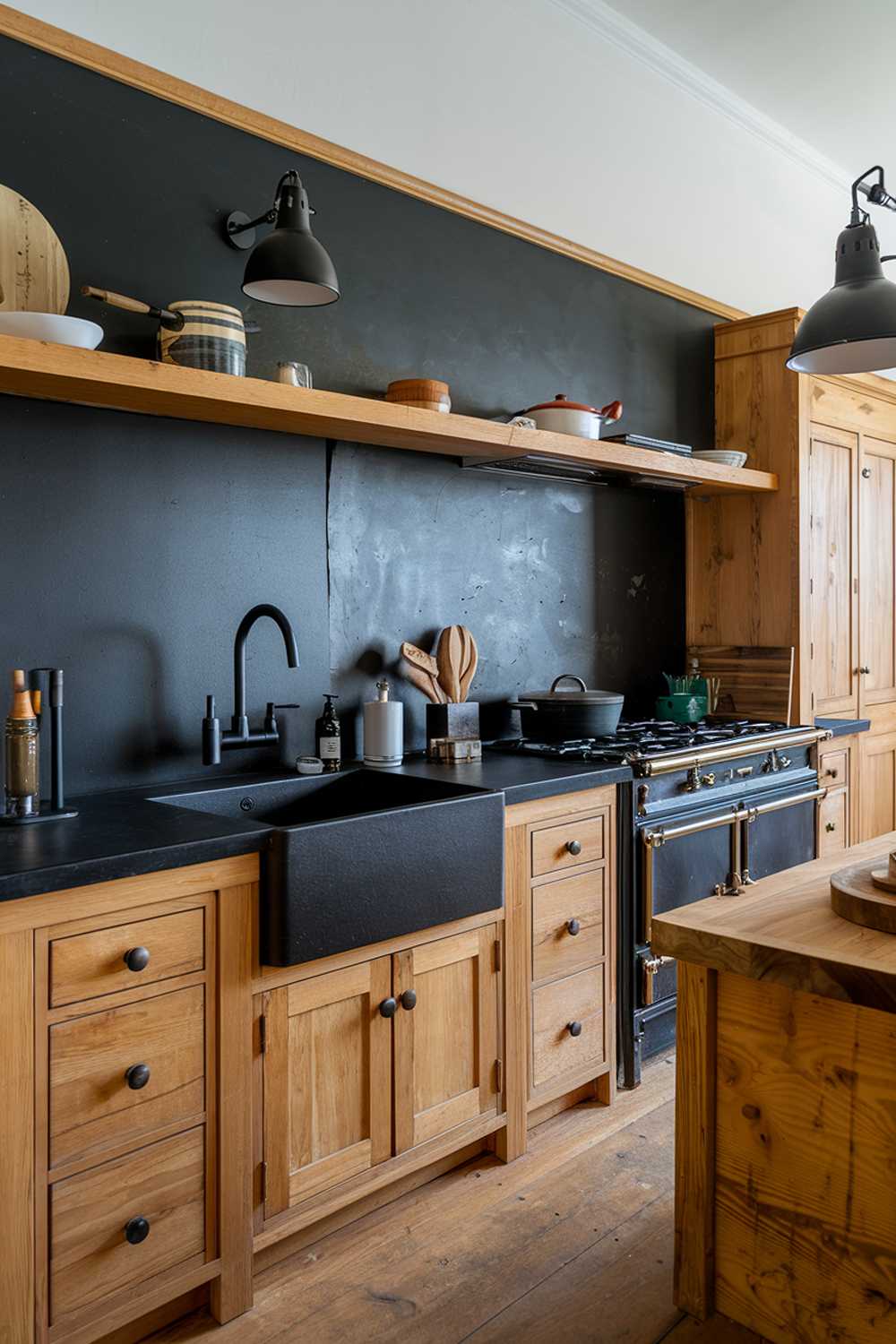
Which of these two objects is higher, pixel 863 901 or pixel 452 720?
pixel 452 720

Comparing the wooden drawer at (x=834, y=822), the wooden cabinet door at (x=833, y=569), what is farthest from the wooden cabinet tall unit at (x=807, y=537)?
the wooden drawer at (x=834, y=822)

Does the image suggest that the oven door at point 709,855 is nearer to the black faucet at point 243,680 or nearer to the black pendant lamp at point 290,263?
the black faucet at point 243,680

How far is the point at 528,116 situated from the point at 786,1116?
3178mm

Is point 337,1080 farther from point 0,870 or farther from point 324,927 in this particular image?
point 0,870

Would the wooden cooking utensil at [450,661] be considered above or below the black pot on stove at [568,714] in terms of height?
above

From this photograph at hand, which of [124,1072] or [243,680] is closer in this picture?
[124,1072]

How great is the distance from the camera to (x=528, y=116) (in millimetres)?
3385

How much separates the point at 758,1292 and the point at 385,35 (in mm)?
3191

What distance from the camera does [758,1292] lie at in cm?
152

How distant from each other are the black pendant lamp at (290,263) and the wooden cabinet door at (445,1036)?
1461 millimetres

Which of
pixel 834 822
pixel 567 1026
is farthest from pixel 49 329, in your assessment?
pixel 834 822

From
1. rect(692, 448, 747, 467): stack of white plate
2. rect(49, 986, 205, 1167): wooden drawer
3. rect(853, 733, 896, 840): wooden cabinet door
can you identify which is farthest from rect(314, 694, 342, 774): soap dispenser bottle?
rect(853, 733, 896, 840): wooden cabinet door

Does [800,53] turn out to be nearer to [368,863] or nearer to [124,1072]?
[368,863]

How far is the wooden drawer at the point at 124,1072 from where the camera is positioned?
160 centimetres
